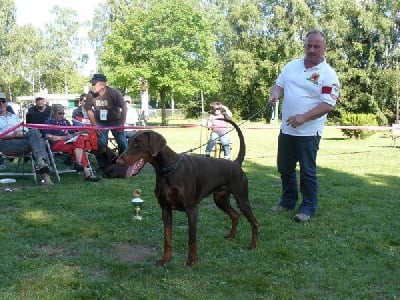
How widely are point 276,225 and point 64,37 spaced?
54737mm

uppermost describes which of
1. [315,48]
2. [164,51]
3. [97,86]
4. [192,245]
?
[164,51]

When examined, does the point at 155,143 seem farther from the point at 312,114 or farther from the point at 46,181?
the point at 46,181

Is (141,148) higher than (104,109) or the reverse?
the reverse

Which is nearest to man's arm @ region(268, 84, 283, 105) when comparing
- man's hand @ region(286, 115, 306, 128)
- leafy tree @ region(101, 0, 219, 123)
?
man's hand @ region(286, 115, 306, 128)

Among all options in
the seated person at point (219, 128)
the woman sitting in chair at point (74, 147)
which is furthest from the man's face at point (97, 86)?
the seated person at point (219, 128)

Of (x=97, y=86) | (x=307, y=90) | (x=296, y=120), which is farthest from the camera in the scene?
(x=97, y=86)

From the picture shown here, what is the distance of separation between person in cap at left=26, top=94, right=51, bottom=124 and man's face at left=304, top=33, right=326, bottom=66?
17.6ft

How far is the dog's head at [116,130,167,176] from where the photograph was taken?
3.53 m

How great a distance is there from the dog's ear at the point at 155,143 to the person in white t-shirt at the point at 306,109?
6.27 ft

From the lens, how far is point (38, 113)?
8.60 m

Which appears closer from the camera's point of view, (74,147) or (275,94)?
(275,94)

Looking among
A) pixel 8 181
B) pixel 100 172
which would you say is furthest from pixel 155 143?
Answer: pixel 100 172

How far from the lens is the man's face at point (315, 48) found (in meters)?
5.08

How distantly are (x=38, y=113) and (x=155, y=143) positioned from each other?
18.6 ft
